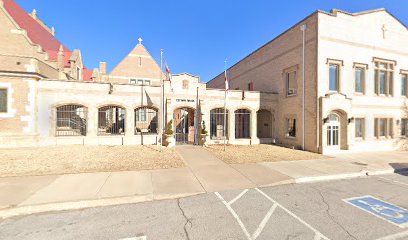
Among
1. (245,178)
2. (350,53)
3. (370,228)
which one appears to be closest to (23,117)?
(245,178)

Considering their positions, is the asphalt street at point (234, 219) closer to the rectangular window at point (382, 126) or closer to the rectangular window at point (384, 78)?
the rectangular window at point (382, 126)

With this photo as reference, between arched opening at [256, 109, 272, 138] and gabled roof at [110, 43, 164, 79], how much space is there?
15960mm

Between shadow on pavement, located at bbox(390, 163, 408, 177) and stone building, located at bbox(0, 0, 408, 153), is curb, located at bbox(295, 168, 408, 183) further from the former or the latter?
stone building, located at bbox(0, 0, 408, 153)

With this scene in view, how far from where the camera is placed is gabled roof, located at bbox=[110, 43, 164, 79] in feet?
85.7

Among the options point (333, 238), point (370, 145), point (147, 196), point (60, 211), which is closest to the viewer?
point (333, 238)

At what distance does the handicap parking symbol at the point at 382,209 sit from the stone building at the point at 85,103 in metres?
9.51

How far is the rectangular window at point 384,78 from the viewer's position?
16781 mm

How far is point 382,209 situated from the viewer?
215 inches

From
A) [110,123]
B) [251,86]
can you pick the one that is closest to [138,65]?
[110,123]

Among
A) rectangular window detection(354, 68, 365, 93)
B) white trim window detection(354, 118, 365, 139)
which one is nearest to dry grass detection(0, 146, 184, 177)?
white trim window detection(354, 118, 365, 139)

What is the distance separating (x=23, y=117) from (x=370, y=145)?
90.6ft

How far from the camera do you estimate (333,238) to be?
4.03 metres

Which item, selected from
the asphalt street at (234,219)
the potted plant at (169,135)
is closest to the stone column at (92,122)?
the potted plant at (169,135)

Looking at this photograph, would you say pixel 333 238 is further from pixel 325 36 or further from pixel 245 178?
pixel 325 36
